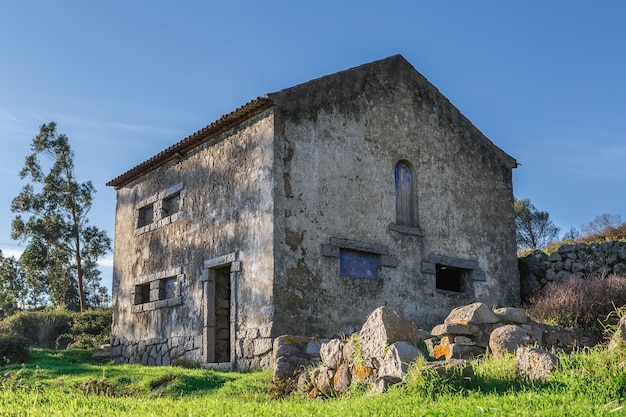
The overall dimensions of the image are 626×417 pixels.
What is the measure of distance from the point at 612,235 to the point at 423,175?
9.13m

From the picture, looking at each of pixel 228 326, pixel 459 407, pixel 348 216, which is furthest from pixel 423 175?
pixel 459 407

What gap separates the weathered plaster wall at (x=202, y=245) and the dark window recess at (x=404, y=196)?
3.58m

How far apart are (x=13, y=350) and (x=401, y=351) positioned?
40.2 feet

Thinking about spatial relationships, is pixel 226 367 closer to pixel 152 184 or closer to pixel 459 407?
pixel 152 184

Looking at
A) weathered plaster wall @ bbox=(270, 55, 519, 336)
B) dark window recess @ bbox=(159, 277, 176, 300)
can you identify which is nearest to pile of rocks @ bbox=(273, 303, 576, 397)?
weathered plaster wall @ bbox=(270, 55, 519, 336)

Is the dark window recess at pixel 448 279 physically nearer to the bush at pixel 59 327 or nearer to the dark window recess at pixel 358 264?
the dark window recess at pixel 358 264

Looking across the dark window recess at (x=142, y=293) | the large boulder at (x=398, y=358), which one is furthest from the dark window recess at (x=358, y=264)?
the dark window recess at (x=142, y=293)

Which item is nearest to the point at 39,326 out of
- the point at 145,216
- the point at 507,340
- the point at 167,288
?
the point at 145,216

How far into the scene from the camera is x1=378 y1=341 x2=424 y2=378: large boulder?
8.44 m

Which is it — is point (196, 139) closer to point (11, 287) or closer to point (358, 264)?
point (358, 264)

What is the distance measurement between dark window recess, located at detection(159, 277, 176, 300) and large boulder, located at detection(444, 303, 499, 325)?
8346 millimetres

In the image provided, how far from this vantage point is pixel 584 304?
13664 millimetres

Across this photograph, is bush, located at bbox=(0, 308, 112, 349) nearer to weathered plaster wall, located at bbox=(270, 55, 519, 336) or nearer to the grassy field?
weathered plaster wall, located at bbox=(270, 55, 519, 336)

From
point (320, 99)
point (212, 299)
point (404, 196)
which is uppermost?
point (320, 99)
